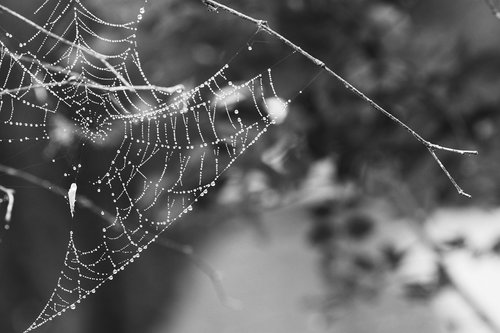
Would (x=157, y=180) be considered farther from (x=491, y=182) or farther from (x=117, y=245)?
(x=117, y=245)

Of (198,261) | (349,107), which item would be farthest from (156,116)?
(349,107)

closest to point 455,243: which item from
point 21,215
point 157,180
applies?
point 157,180

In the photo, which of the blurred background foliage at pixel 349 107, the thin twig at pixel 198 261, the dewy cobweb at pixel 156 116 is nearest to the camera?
the thin twig at pixel 198 261

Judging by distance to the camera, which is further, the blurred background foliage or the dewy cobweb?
the blurred background foliage

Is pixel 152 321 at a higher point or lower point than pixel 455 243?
higher

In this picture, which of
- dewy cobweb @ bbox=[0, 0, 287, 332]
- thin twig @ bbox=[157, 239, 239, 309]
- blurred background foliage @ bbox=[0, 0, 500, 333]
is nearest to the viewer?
thin twig @ bbox=[157, 239, 239, 309]

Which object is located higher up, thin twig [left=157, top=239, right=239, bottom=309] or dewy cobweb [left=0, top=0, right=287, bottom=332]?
dewy cobweb [left=0, top=0, right=287, bottom=332]

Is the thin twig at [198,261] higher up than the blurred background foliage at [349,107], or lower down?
lower down

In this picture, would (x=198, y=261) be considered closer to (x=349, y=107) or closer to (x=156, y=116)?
(x=156, y=116)
